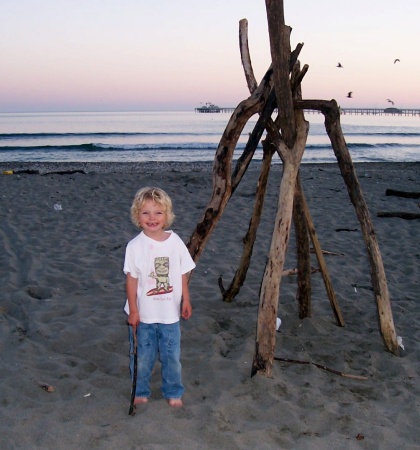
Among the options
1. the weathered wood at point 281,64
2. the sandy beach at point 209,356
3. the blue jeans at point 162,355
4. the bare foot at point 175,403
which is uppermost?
the weathered wood at point 281,64

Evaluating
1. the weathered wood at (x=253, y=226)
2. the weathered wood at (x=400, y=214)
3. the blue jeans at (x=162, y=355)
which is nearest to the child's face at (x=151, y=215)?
the blue jeans at (x=162, y=355)

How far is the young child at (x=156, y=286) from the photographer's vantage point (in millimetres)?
3000

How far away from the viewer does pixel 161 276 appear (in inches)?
120

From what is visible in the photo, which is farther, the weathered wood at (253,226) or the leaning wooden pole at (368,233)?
the weathered wood at (253,226)

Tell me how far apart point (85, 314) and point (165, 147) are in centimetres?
2501

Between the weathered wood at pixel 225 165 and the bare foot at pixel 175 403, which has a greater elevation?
the weathered wood at pixel 225 165

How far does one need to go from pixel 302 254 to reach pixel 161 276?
171 cm

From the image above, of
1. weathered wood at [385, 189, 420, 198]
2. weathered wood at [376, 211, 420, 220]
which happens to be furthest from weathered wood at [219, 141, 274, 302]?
weathered wood at [385, 189, 420, 198]

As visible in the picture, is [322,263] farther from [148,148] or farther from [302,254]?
[148,148]

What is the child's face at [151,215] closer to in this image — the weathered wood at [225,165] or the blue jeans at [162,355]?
the blue jeans at [162,355]

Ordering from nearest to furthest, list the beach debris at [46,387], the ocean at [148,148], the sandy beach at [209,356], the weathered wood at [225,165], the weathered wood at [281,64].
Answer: the sandy beach at [209,356]
the beach debris at [46,387]
the weathered wood at [281,64]
the weathered wood at [225,165]
the ocean at [148,148]

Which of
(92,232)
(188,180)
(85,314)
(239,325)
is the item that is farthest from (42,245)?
(188,180)

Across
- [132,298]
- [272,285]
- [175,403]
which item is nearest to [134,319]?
[132,298]

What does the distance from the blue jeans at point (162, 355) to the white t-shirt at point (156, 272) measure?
9 centimetres
